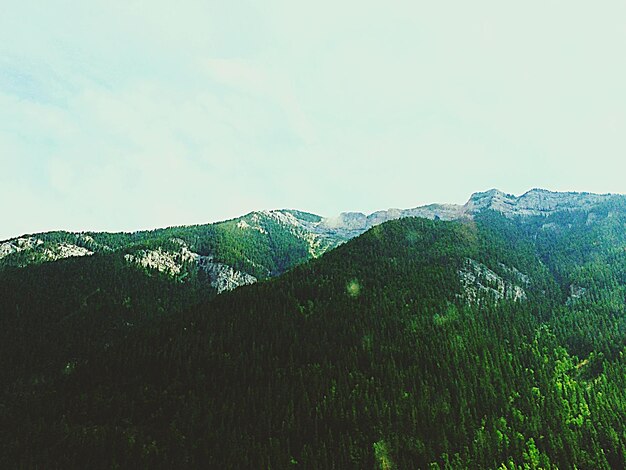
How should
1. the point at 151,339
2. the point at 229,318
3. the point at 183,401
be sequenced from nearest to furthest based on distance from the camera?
the point at 183,401 → the point at 151,339 → the point at 229,318

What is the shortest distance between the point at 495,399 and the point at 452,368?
16889 mm

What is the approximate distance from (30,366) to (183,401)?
256 ft

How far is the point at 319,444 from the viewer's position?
11881cm

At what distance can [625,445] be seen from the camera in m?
123

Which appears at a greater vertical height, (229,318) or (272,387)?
(229,318)

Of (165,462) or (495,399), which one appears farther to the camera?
(495,399)

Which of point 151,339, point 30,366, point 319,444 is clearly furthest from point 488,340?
point 30,366

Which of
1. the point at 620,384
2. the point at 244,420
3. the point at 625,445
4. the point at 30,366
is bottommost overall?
the point at 625,445

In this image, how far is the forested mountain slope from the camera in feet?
378

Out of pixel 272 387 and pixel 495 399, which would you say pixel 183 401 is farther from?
pixel 495 399

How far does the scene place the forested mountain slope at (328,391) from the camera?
115 m

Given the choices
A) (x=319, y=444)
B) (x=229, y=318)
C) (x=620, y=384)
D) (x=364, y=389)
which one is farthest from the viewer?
(x=229, y=318)

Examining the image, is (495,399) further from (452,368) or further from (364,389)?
(364,389)

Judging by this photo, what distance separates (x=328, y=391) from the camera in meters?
136
